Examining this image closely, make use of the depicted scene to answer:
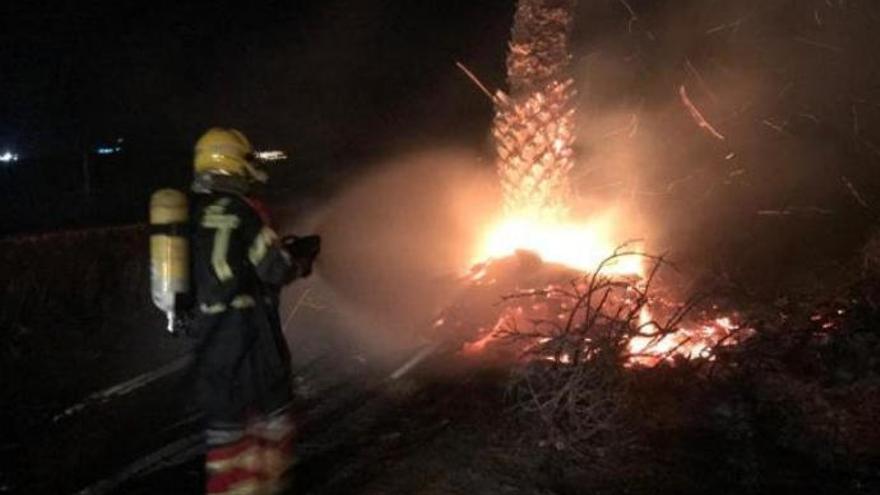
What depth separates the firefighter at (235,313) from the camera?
427 cm

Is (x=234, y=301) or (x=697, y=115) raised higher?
(x=697, y=115)

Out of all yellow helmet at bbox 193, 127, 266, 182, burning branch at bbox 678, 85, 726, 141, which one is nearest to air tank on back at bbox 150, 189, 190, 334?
yellow helmet at bbox 193, 127, 266, 182

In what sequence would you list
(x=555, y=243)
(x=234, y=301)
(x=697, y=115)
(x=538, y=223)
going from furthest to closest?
(x=697, y=115) < (x=555, y=243) < (x=538, y=223) < (x=234, y=301)

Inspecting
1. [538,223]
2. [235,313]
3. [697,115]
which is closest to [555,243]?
[538,223]

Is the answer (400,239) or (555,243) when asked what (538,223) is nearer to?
(555,243)

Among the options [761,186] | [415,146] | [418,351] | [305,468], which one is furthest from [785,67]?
[415,146]

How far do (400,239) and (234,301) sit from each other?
10947 millimetres

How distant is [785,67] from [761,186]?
5.58 ft

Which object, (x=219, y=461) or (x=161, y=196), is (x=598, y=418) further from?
(x=161, y=196)

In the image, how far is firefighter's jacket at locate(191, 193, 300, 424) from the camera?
4.26 m

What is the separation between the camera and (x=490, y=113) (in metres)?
22.7

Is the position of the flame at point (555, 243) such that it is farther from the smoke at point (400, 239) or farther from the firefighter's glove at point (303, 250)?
the firefighter's glove at point (303, 250)

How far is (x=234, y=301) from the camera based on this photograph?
4.30m

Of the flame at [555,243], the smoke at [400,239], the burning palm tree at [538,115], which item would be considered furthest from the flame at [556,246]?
the smoke at [400,239]
